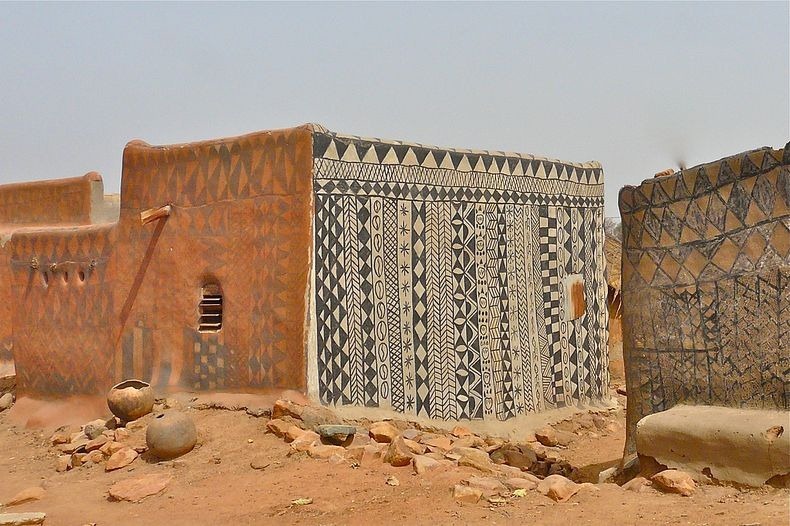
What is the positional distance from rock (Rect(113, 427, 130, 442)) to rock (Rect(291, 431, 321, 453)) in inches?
84.9

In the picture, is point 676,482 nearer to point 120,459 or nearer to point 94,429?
point 120,459

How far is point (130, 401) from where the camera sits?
30.1 ft

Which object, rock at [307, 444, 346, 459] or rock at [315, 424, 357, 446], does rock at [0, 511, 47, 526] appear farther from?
rock at [315, 424, 357, 446]

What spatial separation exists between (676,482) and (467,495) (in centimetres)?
148

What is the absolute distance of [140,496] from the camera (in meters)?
7.19

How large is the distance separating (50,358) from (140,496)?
485 cm

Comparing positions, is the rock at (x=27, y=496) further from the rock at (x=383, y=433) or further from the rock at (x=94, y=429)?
the rock at (x=383, y=433)

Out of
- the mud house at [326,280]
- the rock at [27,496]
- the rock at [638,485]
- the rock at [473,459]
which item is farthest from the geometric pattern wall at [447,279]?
the rock at [638,485]

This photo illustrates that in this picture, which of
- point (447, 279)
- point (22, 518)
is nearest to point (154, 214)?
point (447, 279)

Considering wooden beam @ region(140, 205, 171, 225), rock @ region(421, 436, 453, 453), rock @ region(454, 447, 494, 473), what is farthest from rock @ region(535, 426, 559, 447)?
wooden beam @ region(140, 205, 171, 225)

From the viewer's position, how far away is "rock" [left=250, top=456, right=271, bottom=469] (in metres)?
7.56

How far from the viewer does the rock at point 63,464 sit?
8594mm

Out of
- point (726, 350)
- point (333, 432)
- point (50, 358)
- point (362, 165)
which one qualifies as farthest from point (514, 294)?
point (50, 358)

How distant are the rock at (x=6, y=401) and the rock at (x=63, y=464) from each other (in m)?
3.81
